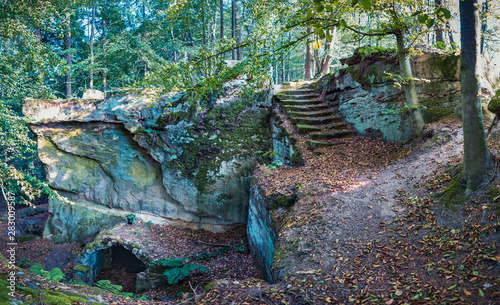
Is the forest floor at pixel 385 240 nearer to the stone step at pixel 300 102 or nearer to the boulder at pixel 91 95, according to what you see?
the stone step at pixel 300 102

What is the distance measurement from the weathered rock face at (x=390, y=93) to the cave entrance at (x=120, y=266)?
33.1 ft

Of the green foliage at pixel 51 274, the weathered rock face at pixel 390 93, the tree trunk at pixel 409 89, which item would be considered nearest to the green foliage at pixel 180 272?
the green foliage at pixel 51 274

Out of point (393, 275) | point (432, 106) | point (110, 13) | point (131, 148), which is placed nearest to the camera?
point (393, 275)

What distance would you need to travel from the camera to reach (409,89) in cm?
716

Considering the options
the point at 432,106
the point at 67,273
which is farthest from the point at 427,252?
the point at 67,273

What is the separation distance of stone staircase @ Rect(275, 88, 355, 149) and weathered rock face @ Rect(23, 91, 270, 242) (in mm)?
1223

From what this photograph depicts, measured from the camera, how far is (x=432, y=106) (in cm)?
769

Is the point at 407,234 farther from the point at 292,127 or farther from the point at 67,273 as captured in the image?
the point at 67,273

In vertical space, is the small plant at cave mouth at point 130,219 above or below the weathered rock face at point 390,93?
below

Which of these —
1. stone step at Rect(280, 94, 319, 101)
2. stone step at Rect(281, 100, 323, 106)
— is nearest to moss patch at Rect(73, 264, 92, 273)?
stone step at Rect(281, 100, 323, 106)

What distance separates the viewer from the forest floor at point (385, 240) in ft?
9.78

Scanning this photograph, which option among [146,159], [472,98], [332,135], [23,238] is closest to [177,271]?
[146,159]

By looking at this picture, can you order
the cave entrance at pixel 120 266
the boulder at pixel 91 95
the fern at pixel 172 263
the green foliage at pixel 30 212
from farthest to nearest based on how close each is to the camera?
the green foliage at pixel 30 212 → the boulder at pixel 91 95 → the cave entrance at pixel 120 266 → the fern at pixel 172 263

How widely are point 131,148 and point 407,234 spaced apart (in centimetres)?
1140
